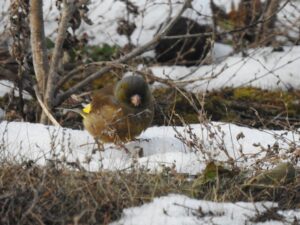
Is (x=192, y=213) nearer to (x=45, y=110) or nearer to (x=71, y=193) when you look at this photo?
(x=71, y=193)

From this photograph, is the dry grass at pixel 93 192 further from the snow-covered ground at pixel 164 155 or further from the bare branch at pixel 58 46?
the bare branch at pixel 58 46

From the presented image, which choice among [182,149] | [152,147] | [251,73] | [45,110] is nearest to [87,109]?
[152,147]

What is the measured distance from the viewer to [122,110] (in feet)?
21.3

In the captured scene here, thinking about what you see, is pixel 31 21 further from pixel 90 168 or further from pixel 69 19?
pixel 90 168

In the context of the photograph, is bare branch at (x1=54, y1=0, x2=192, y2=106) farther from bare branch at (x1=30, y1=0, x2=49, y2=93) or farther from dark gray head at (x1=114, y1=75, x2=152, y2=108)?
dark gray head at (x1=114, y1=75, x2=152, y2=108)

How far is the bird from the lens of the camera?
21.1ft

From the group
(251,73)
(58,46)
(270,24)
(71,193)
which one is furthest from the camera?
(270,24)

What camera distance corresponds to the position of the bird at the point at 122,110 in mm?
6434

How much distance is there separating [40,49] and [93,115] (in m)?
1.30

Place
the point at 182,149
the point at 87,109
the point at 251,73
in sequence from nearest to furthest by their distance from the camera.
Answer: the point at 182,149 → the point at 87,109 → the point at 251,73

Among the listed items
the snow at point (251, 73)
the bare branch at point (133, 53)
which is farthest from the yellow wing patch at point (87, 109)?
the snow at point (251, 73)

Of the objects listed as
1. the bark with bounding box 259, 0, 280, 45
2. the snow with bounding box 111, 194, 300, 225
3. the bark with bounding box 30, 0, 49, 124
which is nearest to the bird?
the bark with bounding box 30, 0, 49, 124

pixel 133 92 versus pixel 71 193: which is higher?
pixel 133 92

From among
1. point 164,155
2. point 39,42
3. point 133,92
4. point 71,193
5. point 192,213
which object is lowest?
point 192,213
